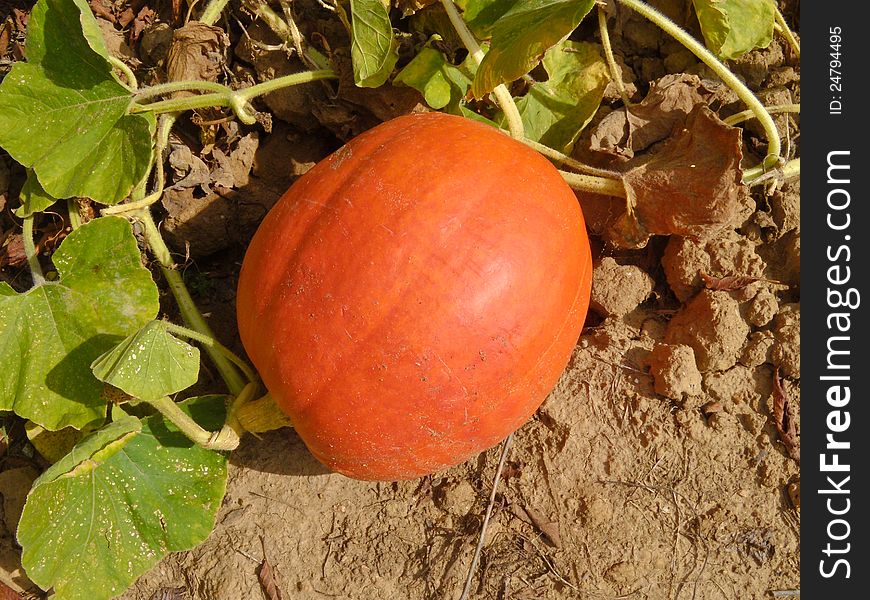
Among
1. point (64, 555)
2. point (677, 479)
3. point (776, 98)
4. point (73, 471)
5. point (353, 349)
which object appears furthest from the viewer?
point (776, 98)

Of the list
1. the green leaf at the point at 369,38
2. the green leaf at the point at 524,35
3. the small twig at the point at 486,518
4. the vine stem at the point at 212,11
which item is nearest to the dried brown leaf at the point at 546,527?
the small twig at the point at 486,518

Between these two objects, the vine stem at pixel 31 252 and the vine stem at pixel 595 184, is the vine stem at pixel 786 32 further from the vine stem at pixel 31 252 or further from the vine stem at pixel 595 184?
the vine stem at pixel 31 252

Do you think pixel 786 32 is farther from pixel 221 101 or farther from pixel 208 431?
pixel 208 431

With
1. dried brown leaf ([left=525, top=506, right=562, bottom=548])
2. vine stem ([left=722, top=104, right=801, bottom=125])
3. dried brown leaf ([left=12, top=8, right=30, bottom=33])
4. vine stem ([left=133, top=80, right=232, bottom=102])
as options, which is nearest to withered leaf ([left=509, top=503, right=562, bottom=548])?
dried brown leaf ([left=525, top=506, right=562, bottom=548])

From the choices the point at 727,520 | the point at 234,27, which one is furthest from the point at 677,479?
the point at 234,27

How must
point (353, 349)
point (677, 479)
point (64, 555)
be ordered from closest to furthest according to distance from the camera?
point (353, 349) → point (64, 555) → point (677, 479)

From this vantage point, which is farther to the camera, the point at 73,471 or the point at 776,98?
the point at 776,98

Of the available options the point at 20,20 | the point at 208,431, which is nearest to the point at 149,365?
the point at 208,431
